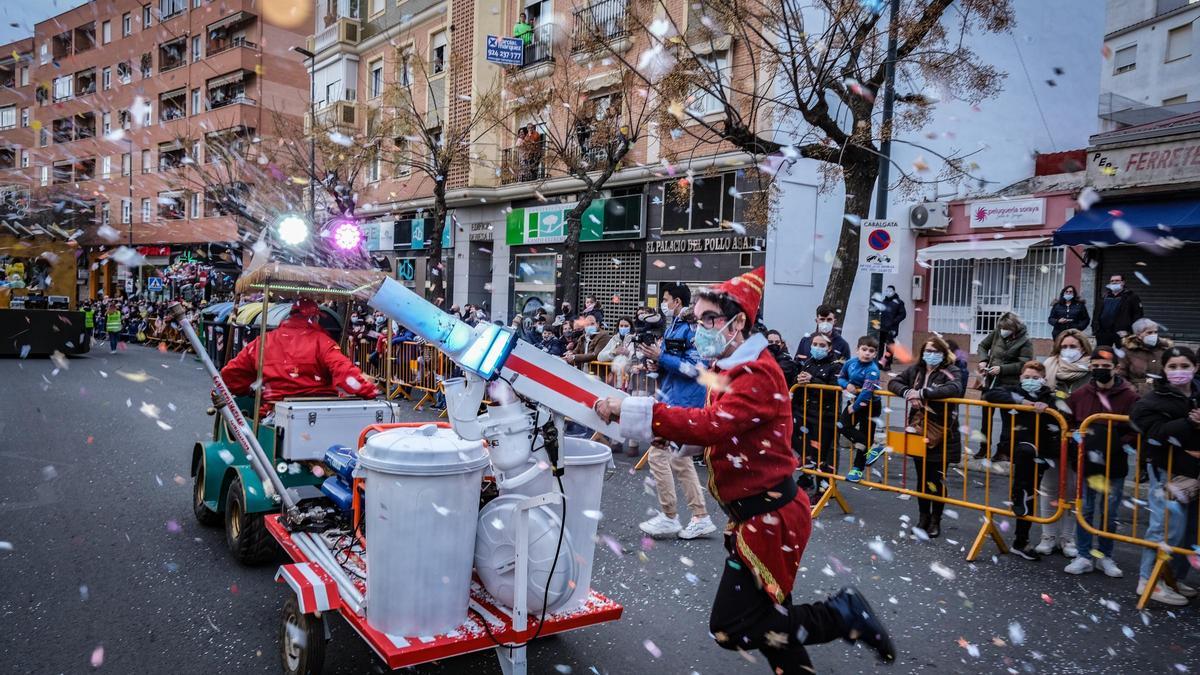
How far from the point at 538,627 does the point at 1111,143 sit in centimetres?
1725

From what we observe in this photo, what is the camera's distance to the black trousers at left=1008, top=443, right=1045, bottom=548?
602cm

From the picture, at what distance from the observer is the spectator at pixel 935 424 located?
651cm

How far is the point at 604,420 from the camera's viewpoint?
126 inches

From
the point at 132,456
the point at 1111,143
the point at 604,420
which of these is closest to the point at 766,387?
the point at 604,420

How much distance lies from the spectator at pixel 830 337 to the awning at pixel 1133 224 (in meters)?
9.33

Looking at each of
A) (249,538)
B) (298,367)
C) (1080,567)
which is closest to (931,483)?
(1080,567)

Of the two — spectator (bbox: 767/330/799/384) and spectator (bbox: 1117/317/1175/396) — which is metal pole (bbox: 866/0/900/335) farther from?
spectator (bbox: 1117/317/1175/396)

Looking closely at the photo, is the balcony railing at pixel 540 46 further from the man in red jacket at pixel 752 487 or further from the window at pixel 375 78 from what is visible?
the man in red jacket at pixel 752 487

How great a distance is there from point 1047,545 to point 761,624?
4113 millimetres

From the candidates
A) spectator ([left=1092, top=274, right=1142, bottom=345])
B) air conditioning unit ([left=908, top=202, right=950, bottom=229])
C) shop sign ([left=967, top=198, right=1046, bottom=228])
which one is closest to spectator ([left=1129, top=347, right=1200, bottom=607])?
spectator ([left=1092, top=274, right=1142, bottom=345])

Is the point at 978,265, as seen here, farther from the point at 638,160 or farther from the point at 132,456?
the point at 132,456

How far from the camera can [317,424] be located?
5363 millimetres

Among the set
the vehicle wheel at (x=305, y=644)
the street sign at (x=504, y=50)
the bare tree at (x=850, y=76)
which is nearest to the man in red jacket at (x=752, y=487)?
the vehicle wheel at (x=305, y=644)

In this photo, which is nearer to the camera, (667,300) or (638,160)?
(667,300)
